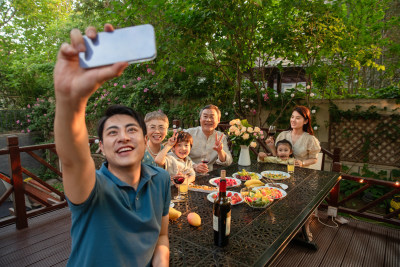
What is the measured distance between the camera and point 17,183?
9.92 feet

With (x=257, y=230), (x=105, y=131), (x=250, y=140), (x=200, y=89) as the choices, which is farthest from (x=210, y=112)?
(x=200, y=89)

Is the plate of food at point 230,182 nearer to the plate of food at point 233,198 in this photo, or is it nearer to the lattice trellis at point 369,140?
the plate of food at point 233,198

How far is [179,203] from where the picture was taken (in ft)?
6.10

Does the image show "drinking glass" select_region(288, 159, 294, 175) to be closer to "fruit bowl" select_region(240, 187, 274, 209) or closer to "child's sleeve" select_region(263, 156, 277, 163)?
"child's sleeve" select_region(263, 156, 277, 163)

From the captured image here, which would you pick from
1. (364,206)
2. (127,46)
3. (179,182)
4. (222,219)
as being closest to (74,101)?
(127,46)

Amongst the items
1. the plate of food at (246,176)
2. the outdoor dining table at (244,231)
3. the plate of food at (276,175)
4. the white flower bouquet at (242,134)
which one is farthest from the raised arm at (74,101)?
the white flower bouquet at (242,134)

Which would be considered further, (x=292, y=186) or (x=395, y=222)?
(x=395, y=222)

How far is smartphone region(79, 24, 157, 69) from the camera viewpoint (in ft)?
1.66

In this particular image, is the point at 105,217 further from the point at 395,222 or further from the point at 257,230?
the point at 395,222

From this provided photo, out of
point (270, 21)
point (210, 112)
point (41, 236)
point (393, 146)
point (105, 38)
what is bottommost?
point (41, 236)

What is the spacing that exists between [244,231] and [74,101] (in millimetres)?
1247

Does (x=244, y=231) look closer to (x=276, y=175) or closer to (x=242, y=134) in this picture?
(x=276, y=175)

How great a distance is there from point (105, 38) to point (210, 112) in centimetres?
273

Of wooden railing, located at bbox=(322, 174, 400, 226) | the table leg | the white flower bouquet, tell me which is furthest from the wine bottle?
wooden railing, located at bbox=(322, 174, 400, 226)
